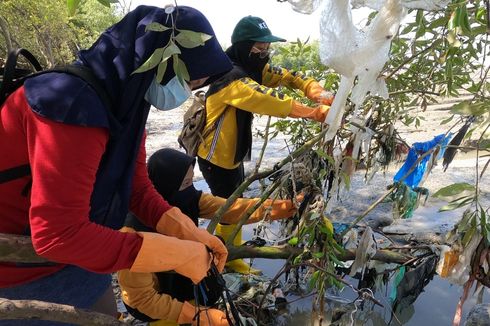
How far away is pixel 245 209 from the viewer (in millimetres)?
2193

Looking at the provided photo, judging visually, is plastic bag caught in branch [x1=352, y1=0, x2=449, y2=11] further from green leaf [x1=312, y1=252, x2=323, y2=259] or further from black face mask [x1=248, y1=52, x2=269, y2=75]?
black face mask [x1=248, y1=52, x2=269, y2=75]

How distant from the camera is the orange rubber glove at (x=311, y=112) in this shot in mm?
2295

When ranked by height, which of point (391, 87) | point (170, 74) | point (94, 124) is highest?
point (391, 87)

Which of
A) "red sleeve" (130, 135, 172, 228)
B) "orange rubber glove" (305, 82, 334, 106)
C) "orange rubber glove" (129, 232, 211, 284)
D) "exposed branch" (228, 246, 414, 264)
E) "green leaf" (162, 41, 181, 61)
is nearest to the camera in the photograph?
"green leaf" (162, 41, 181, 61)

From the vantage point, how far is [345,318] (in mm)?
2279

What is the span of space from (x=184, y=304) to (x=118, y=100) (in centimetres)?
108

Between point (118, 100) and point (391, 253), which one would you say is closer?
point (118, 100)

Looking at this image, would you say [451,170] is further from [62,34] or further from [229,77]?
[62,34]

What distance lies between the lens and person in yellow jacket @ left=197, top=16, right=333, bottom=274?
7.86 ft

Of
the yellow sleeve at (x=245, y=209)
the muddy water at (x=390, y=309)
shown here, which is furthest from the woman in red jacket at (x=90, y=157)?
the muddy water at (x=390, y=309)

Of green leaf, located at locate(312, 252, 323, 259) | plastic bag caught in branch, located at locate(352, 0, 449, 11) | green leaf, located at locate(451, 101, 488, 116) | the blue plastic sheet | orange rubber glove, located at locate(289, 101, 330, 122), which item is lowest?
green leaf, located at locate(312, 252, 323, 259)

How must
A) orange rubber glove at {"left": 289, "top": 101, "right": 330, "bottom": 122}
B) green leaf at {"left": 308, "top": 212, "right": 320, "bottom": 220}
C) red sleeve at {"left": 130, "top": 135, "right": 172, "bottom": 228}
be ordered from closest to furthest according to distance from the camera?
1. red sleeve at {"left": 130, "top": 135, "right": 172, "bottom": 228}
2. green leaf at {"left": 308, "top": 212, "right": 320, "bottom": 220}
3. orange rubber glove at {"left": 289, "top": 101, "right": 330, "bottom": 122}

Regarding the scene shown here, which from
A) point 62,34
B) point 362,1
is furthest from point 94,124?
point 62,34

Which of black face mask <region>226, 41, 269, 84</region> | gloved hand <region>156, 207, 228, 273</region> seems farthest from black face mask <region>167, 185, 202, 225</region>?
black face mask <region>226, 41, 269, 84</region>
